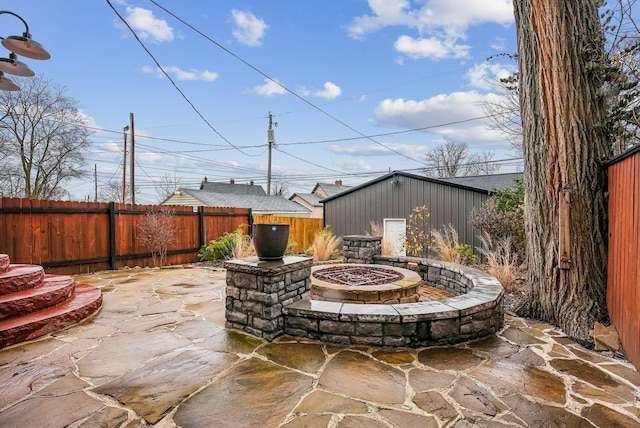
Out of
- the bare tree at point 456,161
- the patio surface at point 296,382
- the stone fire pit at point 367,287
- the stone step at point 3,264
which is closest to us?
the patio surface at point 296,382

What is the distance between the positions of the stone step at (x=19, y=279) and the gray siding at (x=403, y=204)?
315 inches

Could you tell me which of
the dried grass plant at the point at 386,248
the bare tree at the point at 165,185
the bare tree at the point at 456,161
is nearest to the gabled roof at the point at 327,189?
the bare tree at the point at 456,161

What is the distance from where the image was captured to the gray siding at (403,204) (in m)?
8.06

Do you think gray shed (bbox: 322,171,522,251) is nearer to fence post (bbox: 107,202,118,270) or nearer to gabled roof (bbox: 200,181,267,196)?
fence post (bbox: 107,202,118,270)

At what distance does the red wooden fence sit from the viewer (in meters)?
2.25

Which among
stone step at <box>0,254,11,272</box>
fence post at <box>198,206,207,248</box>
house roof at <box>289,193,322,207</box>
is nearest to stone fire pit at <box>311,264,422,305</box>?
stone step at <box>0,254,11,272</box>

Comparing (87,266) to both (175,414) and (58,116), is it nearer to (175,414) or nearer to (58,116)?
(175,414)

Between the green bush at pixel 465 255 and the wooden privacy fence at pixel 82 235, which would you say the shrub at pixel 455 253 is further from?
the wooden privacy fence at pixel 82 235

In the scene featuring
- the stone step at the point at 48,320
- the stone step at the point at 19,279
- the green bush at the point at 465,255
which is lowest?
the stone step at the point at 48,320

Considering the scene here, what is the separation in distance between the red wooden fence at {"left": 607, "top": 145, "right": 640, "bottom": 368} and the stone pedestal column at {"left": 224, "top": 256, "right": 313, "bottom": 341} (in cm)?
264

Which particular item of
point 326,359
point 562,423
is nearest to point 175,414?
point 326,359

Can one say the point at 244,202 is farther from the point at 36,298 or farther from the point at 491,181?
the point at 36,298

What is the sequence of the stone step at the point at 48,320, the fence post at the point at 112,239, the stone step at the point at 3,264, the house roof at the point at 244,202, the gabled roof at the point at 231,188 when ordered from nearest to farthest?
the stone step at the point at 48,320 < the stone step at the point at 3,264 < the fence post at the point at 112,239 < the house roof at the point at 244,202 < the gabled roof at the point at 231,188

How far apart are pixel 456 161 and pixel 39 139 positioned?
2150 centimetres
